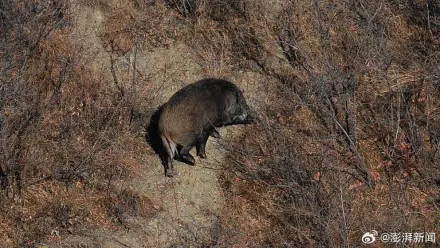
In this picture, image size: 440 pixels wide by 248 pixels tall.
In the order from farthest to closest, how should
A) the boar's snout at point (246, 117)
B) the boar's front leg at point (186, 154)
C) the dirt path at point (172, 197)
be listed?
the boar's snout at point (246, 117), the boar's front leg at point (186, 154), the dirt path at point (172, 197)

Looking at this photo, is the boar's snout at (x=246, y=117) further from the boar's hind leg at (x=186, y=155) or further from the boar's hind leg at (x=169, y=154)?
the boar's hind leg at (x=169, y=154)

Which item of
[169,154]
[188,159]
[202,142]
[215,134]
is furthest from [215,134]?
[169,154]

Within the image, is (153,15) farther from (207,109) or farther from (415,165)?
(415,165)

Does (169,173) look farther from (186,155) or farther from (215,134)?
(215,134)

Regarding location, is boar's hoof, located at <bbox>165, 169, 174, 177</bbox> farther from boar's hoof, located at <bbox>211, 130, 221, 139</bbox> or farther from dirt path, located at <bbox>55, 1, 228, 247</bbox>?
boar's hoof, located at <bbox>211, 130, 221, 139</bbox>

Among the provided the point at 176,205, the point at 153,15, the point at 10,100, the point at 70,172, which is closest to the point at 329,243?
the point at 176,205

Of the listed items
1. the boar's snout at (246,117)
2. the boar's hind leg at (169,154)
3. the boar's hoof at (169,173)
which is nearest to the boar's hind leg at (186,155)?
the boar's hind leg at (169,154)
